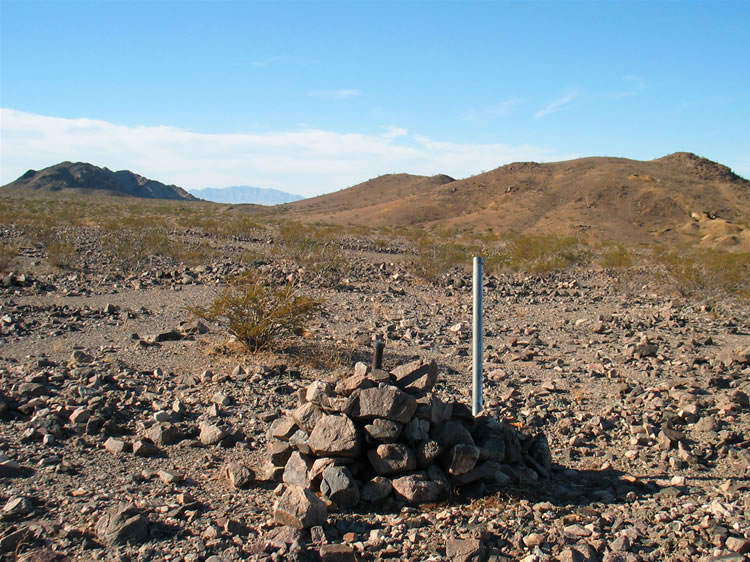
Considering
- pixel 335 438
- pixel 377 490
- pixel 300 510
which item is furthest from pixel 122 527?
pixel 377 490

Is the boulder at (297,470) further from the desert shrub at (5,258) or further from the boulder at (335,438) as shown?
the desert shrub at (5,258)

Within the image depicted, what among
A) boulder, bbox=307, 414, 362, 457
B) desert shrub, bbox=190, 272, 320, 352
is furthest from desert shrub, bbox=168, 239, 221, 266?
boulder, bbox=307, 414, 362, 457

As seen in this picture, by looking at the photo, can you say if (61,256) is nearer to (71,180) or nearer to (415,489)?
(415,489)

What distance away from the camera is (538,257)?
23.6 metres

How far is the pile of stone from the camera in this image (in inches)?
188

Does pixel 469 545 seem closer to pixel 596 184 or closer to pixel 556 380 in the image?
pixel 556 380

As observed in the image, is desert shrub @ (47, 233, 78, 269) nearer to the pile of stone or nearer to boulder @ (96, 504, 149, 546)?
the pile of stone

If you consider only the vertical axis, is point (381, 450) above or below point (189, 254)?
below

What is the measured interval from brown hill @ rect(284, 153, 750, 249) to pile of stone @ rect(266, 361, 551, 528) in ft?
143

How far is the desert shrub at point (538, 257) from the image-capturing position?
21997mm

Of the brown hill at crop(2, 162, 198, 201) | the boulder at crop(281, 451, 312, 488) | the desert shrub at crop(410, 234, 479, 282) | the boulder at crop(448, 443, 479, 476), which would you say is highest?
the brown hill at crop(2, 162, 198, 201)

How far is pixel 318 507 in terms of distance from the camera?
4.39 meters

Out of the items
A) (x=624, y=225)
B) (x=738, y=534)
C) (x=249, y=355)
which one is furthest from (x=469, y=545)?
(x=624, y=225)

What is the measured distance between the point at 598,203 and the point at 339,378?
59697mm
